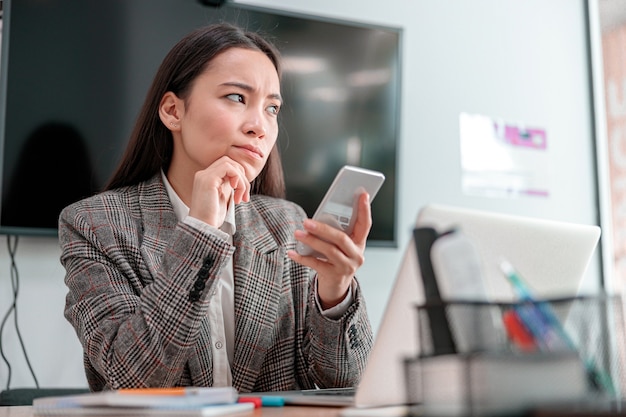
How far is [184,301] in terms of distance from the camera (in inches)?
43.3

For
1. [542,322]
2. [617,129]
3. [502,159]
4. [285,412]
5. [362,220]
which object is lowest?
[285,412]

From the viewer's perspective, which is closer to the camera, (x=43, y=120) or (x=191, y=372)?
(x=191, y=372)

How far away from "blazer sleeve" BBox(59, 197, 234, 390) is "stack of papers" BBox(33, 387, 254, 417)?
0.30 meters

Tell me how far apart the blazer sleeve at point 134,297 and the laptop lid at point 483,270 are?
341mm

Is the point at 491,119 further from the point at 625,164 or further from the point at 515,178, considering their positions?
the point at 625,164

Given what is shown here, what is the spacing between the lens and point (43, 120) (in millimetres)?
2146

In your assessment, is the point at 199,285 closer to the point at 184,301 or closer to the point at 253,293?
the point at 184,301

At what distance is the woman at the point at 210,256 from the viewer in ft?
3.63

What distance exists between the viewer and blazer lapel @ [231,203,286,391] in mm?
1361

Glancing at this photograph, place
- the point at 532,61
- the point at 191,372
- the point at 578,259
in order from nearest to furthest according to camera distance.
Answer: the point at 578,259 < the point at 191,372 < the point at 532,61

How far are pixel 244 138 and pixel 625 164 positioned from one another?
7.44 feet

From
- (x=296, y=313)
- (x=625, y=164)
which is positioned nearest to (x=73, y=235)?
(x=296, y=313)

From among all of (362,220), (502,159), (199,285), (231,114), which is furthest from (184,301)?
(502,159)

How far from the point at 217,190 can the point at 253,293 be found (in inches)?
11.0
